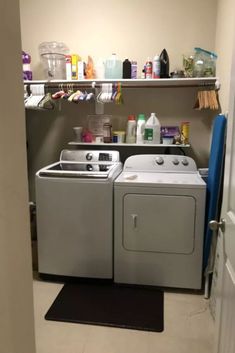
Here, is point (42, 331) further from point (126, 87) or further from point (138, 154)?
point (126, 87)

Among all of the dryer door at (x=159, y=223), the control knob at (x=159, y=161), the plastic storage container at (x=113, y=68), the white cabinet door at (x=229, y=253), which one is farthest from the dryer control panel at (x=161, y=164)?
the white cabinet door at (x=229, y=253)

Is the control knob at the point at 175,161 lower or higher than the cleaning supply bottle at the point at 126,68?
lower

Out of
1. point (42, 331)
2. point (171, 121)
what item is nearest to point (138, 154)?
point (171, 121)

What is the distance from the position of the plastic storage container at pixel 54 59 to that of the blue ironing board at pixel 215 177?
5.30 feet

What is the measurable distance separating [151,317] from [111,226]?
2.37ft

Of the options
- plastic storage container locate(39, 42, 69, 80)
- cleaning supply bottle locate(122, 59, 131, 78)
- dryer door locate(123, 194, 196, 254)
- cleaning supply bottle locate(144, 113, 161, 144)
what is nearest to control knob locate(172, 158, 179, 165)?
cleaning supply bottle locate(144, 113, 161, 144)

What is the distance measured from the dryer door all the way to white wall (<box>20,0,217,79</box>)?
1376mm

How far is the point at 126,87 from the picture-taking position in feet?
9.93

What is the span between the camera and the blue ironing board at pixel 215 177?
222cm

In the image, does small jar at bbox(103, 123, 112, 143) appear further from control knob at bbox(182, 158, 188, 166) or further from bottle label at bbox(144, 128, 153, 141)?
control knob at bbox(182, 158, 188, 166)

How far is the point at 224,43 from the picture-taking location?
2.48 m

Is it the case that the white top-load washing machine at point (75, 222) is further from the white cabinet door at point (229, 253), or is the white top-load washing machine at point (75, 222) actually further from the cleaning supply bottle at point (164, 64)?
the white cabinet door at point (229, 253)

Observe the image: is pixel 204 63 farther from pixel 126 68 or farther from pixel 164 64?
pixel 126 68

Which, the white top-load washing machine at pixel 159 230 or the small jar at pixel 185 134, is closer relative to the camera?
the white top-load washing machine at pixel 159 230
